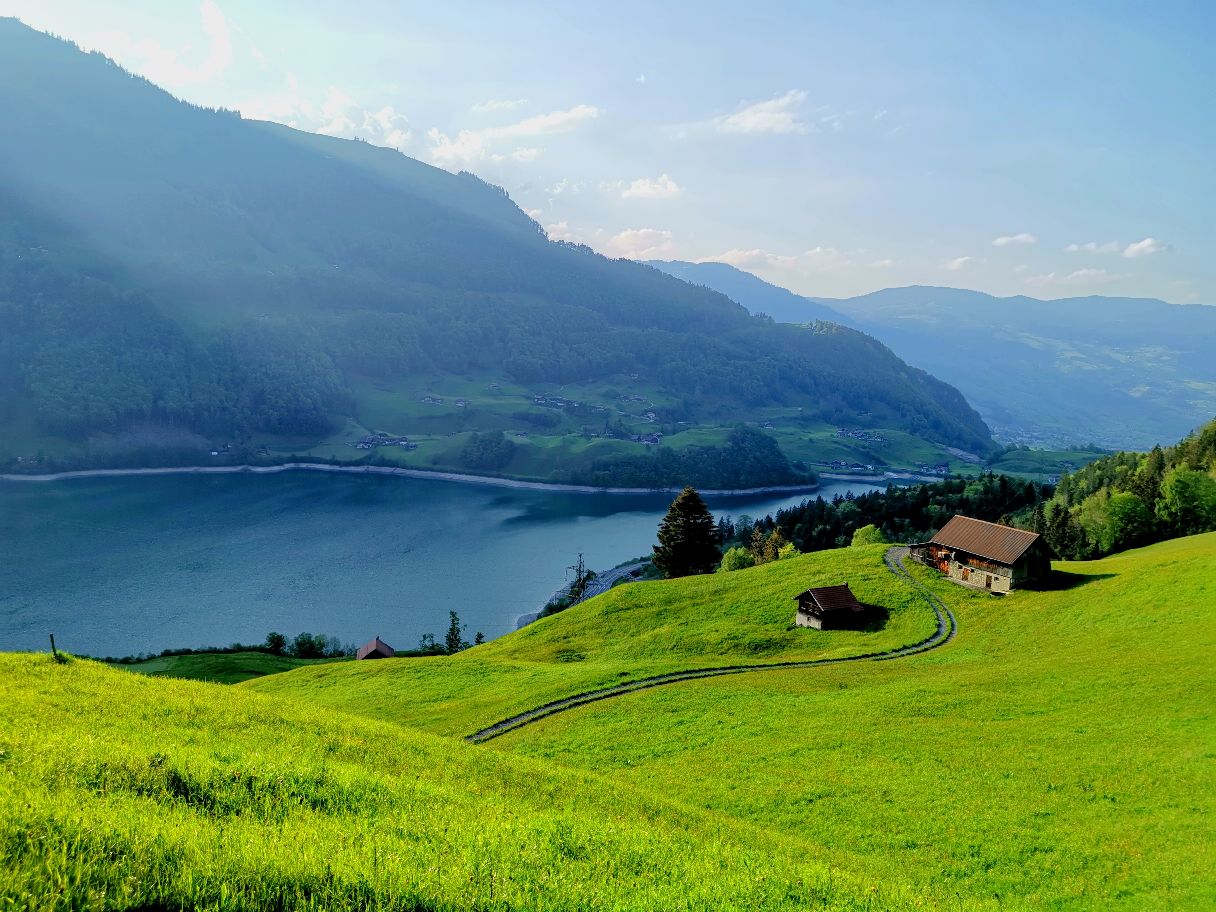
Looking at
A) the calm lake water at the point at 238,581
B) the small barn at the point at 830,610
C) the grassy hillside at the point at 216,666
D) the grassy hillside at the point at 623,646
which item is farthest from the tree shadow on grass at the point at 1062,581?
the calm lake water at the point at 238,581

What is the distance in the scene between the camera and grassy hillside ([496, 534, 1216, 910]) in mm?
20641

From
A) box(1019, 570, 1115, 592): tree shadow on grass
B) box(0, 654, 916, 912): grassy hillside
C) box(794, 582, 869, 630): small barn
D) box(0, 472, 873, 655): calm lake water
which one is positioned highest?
box(0, 654, 916, 912): grassy hillside

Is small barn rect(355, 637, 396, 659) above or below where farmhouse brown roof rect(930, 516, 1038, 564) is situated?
below

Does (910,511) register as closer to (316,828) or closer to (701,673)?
(701,673)

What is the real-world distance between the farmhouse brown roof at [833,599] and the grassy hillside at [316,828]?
42.2m

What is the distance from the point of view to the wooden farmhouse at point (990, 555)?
63.5 metres

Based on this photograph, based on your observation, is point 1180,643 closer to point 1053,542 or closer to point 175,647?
point 1053,542

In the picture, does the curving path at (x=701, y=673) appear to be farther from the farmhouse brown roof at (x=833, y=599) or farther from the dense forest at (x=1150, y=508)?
the dense forest at (x=1150, y=508)

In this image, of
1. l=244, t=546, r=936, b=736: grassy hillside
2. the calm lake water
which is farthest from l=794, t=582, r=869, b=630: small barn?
the calm lake water

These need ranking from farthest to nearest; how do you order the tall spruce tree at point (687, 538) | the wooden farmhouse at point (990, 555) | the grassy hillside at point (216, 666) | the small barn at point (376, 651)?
the tall spruce tree at point (687, 538) → the small barn at point (376, 651) → the grassy hillside at point (216, 666) → the wooden farmhouse at point (990, 555)

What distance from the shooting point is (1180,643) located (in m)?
41.8

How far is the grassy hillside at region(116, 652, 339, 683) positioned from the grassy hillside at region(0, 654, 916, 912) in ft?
183

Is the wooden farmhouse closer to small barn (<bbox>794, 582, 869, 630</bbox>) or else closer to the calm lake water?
small barn (<bbox>794, 582, 869, 630</bbox>)

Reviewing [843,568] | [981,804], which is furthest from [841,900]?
[843,568]
